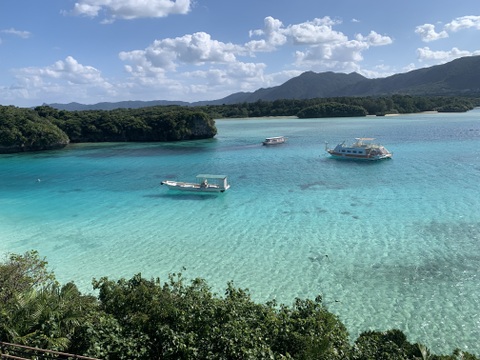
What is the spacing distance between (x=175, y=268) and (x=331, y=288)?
8798 mm

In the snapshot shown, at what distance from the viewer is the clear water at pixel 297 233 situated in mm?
17062

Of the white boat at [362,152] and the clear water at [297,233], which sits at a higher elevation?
the white boat at [362,152]

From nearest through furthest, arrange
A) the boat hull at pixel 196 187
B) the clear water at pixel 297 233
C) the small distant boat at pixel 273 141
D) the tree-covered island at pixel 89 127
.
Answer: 1. the clear water at pixel 297 233
2. the boat hull at pixel 196 187
3. the small distant boat at pixel 273 141
4. the tree-covered island at pixel 89 127

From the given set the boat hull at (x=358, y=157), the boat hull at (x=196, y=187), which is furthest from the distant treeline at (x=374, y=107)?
the boat hull at (x=196, y=187)

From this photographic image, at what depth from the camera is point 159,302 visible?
10969mm

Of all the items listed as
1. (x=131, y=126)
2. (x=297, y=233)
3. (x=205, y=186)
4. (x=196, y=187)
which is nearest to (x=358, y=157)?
(x=205, y=186)

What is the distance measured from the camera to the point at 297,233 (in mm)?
25375

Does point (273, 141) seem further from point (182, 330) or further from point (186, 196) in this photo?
point (182, 330)

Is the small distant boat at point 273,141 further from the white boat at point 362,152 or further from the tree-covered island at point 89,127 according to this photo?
the tree-covered island at point 89,127

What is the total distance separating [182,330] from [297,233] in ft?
54.4

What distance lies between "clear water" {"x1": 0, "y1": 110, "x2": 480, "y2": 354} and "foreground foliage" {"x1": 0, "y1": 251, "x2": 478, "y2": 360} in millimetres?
5502

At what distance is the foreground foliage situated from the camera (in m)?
9.01

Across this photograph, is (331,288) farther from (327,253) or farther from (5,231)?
(5,231)

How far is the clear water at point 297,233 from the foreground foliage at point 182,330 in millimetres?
5502
